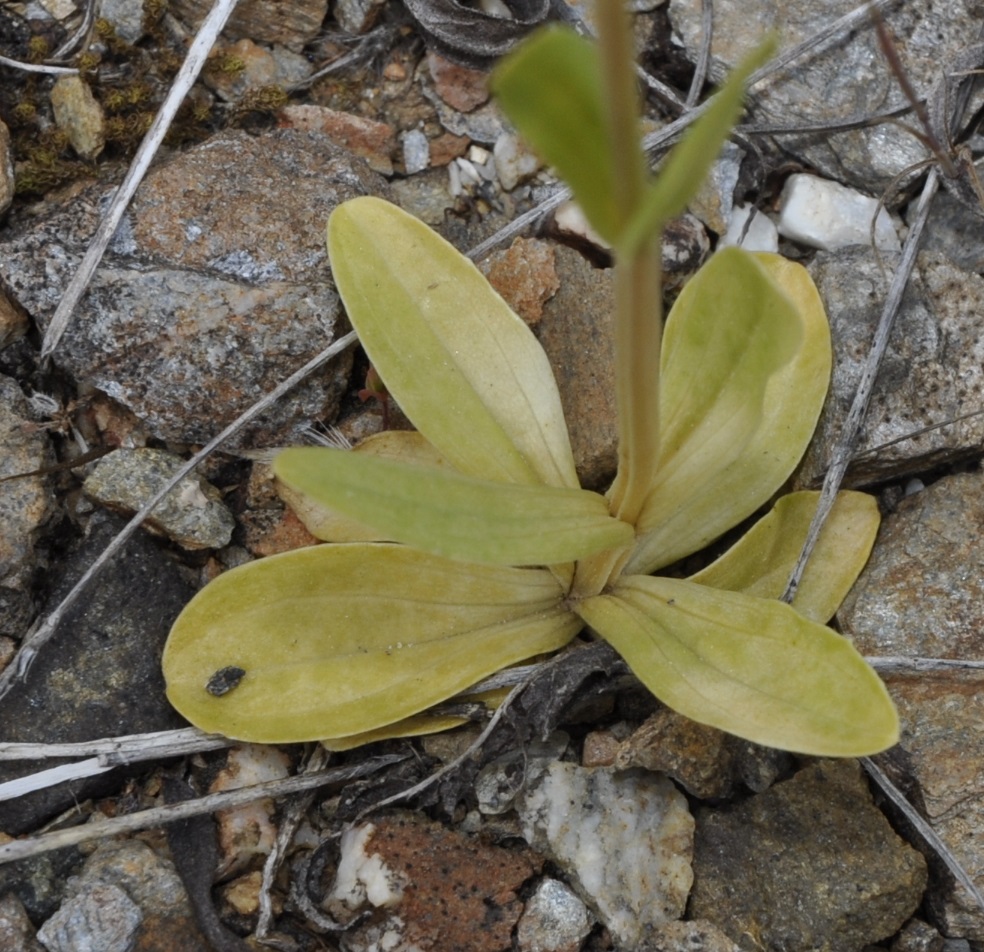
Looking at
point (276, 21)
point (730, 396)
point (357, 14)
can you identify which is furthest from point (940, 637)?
point (276, 21)

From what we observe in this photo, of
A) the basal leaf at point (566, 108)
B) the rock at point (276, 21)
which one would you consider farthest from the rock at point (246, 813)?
the rock at point (276, 21)

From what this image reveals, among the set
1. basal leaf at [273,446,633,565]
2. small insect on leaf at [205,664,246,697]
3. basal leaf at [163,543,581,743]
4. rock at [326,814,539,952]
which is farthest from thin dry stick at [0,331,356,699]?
rock at [326,814,539,952]

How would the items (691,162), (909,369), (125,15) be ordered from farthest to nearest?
(125,15), (909,369), (691,162)

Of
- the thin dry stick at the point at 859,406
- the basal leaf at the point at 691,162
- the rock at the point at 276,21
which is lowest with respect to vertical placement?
the thin dry stick at the point at 859,406

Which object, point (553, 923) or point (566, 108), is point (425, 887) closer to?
point (553, 923)

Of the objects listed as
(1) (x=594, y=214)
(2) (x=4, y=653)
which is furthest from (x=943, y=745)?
(2) (x=4, y=653)

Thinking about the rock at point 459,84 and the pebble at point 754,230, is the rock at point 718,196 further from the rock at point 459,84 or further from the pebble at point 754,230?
the rock at point 459,84

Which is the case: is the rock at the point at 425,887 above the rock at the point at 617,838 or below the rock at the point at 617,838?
below
